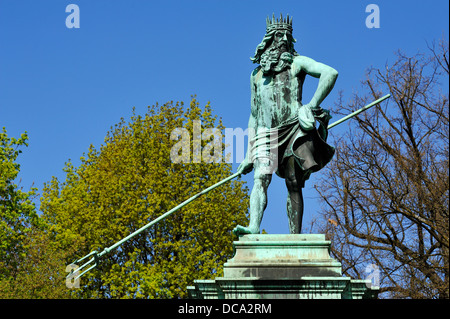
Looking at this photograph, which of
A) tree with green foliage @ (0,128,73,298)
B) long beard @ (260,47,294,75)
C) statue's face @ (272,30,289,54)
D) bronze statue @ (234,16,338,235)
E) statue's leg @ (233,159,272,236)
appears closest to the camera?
statue's leg @ (233,159,272,236)

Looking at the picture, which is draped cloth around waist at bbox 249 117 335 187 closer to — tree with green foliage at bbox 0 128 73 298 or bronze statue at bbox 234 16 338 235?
bronze statue at bbox 234 16 338 235

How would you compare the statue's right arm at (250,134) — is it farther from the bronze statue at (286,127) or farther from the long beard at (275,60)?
the long beard at (275,60)

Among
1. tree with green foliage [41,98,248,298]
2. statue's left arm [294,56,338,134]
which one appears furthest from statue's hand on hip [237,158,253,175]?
tree with green foliage [41,98,248,298]

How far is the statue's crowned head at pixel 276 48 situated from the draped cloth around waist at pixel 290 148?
833mm

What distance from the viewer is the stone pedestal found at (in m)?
9.61

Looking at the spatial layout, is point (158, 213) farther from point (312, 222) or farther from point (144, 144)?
point (312, 222)

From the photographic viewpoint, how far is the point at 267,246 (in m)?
9.98

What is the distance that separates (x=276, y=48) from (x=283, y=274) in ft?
10.3

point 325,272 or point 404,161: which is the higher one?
point 404,161

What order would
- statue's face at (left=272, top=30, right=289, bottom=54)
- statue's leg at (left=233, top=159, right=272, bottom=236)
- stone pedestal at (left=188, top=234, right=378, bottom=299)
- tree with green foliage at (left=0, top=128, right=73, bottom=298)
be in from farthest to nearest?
1. tree with green foliage at (left=0, top=128, right=73, bottom=298)
2. statue's face at (left=272, top=30, right=289, bottom=54)
3. statue's leg at (left=233, top=159, right=272, bottom=236)
4. stone pedestal at (left=188, top=234, right=378, bottom=299)

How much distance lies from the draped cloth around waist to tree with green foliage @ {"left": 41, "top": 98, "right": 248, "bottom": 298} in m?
18.1
